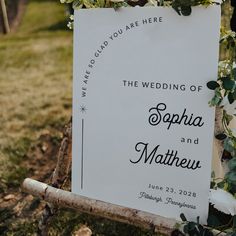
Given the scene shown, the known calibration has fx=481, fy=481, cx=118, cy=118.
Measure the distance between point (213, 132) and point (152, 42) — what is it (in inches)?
12.2

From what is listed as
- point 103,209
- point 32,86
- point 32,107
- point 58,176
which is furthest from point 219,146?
point 32,86

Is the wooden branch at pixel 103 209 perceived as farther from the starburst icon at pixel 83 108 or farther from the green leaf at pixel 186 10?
the green leaf at pixel 186 10

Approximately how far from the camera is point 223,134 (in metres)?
1.41

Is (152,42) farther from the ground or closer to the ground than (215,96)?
farther from the ground

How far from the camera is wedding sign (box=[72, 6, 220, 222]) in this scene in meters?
1.33

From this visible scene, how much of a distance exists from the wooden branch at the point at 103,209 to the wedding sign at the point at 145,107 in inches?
0.9

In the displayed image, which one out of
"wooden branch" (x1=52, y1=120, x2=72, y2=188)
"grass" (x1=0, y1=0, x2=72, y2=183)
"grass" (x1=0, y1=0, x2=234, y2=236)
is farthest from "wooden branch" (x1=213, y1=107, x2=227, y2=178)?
"grass" (x1=0, y1=0, x2=72, y2=183)

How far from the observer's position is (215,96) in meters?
1.29

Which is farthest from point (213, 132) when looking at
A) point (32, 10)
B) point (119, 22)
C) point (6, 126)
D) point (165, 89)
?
point (32, 10)

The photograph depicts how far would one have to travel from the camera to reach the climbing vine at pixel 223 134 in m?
1.30

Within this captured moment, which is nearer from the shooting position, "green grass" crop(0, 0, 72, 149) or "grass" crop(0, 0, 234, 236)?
"grass" crop(0, 0, 234, 236)

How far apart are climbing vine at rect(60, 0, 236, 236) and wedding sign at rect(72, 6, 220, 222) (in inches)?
1.1

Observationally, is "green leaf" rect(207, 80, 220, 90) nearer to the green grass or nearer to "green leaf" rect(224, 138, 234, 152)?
"green leaf" rect(224, 138, 234, 152)

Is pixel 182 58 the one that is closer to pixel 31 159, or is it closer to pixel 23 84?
pixel 31 159
